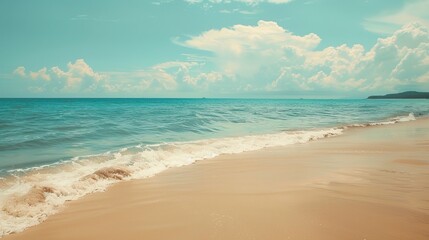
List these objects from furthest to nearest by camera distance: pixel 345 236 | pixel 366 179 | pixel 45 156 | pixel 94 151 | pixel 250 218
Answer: pixel 94 151 → pixel 45 156 → pixel 366 179 → pixel 250 218 → pixel 345 236

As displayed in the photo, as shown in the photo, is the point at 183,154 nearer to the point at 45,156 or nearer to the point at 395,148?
the point at 45,156

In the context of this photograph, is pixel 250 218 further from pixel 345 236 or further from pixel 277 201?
pixel 345 236

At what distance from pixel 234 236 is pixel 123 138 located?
12846 millimetres

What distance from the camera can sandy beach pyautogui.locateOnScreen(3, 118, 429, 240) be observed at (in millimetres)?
4043

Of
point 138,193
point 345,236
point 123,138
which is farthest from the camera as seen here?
point 123,138

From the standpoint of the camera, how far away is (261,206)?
4.96 m

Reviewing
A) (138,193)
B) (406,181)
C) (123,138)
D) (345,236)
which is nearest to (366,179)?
(406,181)

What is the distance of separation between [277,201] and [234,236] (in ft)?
5.26

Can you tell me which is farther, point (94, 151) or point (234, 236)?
point (94, 151)

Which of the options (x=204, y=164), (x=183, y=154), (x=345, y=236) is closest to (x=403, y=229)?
(x=345, y=236)

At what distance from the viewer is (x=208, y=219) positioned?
4.46 m

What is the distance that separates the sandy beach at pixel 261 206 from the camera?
13.3 feet

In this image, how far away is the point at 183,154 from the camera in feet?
36.1

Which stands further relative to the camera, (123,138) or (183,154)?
(123,138)
